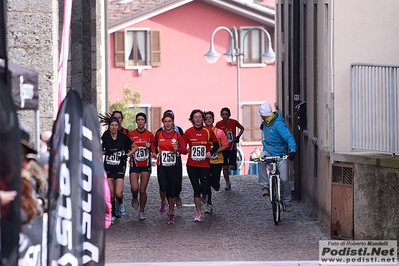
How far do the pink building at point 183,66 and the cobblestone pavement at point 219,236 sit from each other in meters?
36.6

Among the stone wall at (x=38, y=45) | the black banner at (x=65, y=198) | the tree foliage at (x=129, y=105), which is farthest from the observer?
the tree foliage at (x=129, y=105)

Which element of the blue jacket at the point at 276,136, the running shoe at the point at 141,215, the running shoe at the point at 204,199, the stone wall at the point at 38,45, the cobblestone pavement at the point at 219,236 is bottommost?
the cobblestone pavement at the point at 219,236

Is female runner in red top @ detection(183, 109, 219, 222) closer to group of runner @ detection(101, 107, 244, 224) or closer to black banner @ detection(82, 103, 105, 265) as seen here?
group of runner @ detection(101, 107, 244, 224)

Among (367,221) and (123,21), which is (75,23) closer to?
(367,221)

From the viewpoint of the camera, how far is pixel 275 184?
49.8 feet

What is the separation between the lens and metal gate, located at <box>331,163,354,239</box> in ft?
42.4

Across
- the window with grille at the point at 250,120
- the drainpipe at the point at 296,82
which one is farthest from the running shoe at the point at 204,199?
the window with grille at the point at 250,120

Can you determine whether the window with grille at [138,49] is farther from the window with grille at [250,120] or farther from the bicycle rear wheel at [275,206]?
the bicycle rear wheel at [275,206]

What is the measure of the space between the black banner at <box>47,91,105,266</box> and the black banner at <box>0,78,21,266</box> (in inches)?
25.8

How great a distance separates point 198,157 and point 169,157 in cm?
49

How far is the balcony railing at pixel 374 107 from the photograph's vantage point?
1290 centimetres

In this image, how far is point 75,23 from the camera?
68.9 ft

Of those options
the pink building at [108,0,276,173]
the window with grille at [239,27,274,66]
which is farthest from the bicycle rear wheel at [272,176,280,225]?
the window with grille at [239,27,274,66]

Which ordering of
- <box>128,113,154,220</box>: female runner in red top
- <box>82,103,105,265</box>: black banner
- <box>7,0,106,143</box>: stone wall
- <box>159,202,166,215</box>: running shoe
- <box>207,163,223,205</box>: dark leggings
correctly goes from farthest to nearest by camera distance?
1. <box>207,163,223,205</box>: dark leggings
2. <box>159,202,166,215</box>: running shoe
3. <box>128,113,154,220</box>: female runner in red top
4. <box>7,0,106,143</box>: stone wall
5. <box>82,103,105,265</box>: black banner
